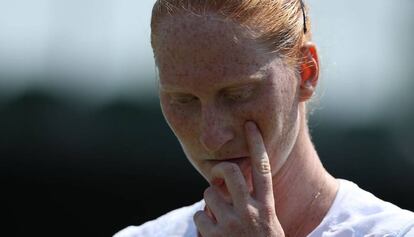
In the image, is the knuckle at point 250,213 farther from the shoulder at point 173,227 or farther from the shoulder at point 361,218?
the shoulder at point 173,227

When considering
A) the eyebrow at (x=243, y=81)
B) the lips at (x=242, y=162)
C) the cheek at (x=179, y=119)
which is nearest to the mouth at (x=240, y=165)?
the lips at (x=242, y=162)

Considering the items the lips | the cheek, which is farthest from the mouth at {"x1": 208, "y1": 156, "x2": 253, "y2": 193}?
the cheek

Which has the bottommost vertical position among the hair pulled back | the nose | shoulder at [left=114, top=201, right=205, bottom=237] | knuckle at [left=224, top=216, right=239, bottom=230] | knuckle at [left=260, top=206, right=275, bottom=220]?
shoulder at [left=114, top=201, right=205, bottom=237]

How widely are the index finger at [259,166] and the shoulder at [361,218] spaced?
0.98ft

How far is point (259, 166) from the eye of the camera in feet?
10.1

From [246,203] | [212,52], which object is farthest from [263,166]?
[212,52]

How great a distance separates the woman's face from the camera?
3.08m

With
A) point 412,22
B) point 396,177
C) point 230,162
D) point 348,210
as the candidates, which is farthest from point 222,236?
point 412,22

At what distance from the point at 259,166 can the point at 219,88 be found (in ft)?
0.81

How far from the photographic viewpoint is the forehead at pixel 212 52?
10.1 ft

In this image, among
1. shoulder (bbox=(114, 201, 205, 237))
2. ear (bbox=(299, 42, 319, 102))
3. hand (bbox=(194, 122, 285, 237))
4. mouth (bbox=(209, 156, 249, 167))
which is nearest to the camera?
hand (bbox=(194, 122, 285, 237))

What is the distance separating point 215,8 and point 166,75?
24 centimetres

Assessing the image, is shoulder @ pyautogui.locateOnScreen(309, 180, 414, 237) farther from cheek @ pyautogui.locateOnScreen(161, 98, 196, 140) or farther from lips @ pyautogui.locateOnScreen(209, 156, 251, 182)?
cheek @ pyautogui.locateOnScreen(161, 98, 196, 140)

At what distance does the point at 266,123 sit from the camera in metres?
3.13
